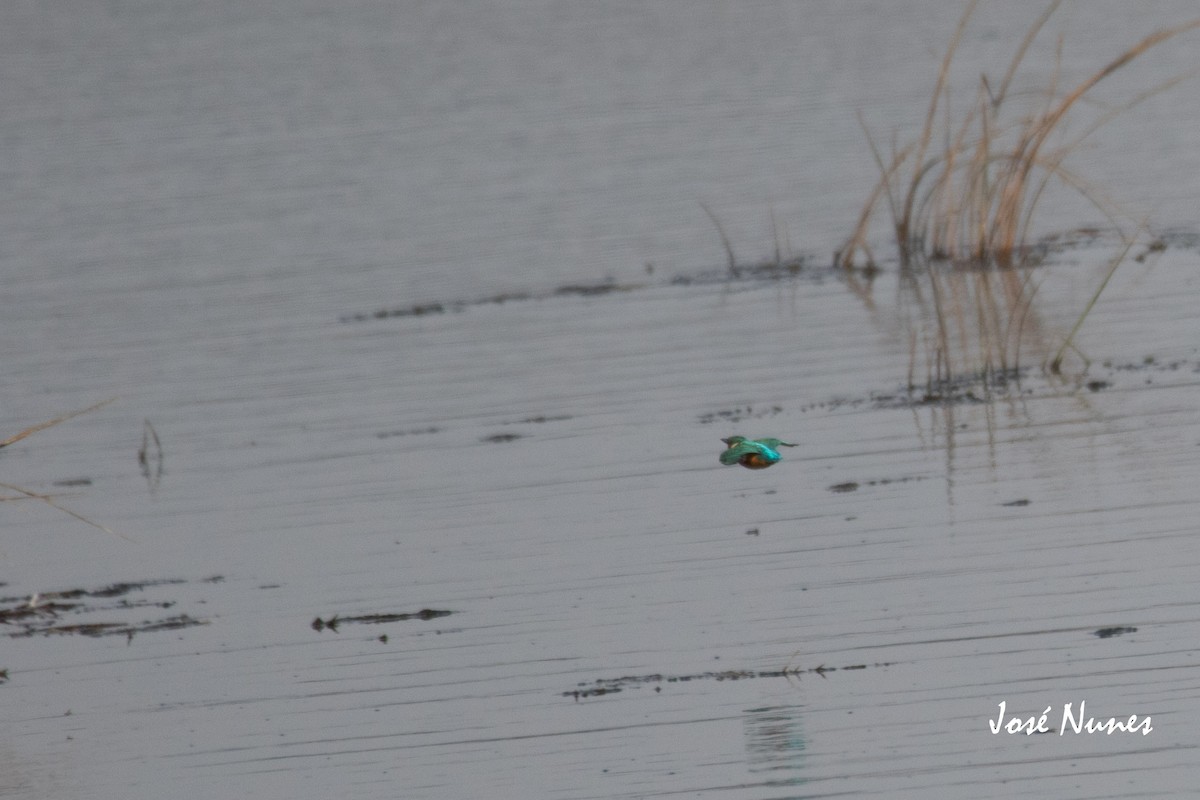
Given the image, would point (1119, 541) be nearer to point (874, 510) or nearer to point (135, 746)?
point (874, 510)

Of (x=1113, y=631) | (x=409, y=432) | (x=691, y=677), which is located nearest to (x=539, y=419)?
(x=409, y=432)

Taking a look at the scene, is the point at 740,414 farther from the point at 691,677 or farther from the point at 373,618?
the point at 691,677

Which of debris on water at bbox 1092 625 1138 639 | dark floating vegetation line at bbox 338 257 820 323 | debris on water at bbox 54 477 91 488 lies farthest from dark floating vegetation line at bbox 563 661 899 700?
dark floating vegetation line at bbox 338 257 820 323

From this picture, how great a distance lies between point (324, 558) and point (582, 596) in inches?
46.3

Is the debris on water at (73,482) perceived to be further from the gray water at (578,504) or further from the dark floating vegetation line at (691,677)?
the dark floating vegetation line at (691,677)

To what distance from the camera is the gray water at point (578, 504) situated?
17.8 feet

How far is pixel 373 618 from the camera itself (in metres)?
6.68

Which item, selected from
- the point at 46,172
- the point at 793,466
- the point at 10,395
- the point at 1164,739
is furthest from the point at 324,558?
A: the point at 46,172

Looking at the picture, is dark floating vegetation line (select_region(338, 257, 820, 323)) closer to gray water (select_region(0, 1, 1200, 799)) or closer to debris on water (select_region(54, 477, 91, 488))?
gray water (select_region(0, 1, 1200, 799))

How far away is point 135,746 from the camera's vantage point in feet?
18.8

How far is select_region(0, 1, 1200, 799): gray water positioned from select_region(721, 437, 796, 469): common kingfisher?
0.18m

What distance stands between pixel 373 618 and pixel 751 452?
142cm

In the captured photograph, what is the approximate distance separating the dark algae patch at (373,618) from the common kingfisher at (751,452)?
45.4 inches

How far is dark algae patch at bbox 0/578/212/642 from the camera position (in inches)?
269
